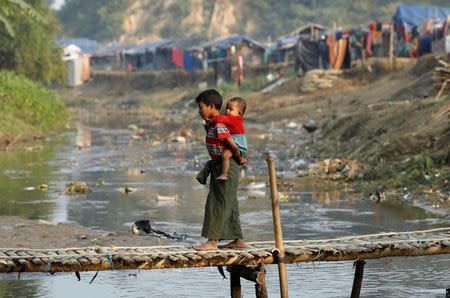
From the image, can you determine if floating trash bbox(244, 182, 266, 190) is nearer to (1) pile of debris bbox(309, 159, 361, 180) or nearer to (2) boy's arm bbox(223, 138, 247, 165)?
(1) pile of debris bbox(309, 159, 361, 180)

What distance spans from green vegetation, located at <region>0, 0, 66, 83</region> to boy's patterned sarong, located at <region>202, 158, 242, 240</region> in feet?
109

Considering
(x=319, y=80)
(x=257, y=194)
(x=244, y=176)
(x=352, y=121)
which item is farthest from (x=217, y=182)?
(x=319, y=80)

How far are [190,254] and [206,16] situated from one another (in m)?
88.6

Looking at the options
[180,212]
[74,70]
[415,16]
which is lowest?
[180,212]

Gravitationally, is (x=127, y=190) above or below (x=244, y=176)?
below

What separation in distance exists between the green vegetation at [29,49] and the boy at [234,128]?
33.1 m

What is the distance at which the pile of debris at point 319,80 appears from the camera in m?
42.1

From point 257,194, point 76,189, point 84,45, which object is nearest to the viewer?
point 257,194

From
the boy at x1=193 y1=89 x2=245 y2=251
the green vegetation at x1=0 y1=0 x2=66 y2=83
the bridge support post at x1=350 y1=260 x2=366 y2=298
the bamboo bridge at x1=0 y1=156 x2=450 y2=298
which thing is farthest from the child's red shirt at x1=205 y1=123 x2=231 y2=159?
the green vegetation at x1=0 y1=0 x2=66 y2=83

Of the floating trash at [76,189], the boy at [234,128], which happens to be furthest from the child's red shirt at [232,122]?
the floating trash at [76,189]

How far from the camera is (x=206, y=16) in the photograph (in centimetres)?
9675

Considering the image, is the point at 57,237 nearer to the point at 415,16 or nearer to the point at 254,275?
the point at 254,275

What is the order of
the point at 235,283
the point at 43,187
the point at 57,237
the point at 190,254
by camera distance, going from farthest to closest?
the point at 43,187, the point at 57,237, the point at 235,283, the point at 190,254

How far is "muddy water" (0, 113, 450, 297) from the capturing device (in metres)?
11.1
